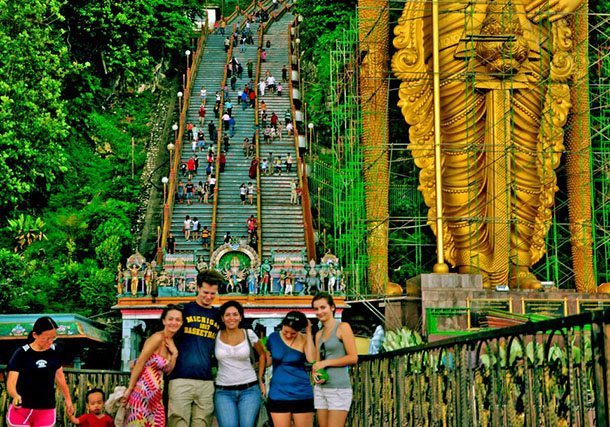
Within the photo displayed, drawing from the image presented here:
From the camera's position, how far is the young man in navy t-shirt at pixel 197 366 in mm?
7387

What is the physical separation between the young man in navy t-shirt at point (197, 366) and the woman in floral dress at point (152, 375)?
0.08m

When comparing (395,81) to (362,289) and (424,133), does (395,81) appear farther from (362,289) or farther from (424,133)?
A: (362,289)

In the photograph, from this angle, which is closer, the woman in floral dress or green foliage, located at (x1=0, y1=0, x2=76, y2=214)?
the woman in floral dress

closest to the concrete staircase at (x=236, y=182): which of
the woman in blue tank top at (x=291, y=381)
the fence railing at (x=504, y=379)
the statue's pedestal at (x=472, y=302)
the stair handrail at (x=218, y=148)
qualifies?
the stair handrail at (x=218, y=148)

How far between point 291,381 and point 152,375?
0.94 meters

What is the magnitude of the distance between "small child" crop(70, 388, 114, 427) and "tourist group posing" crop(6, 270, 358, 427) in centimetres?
61

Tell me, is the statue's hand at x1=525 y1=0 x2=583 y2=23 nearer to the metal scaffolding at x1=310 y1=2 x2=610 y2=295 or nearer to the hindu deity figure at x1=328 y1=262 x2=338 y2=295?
the metal scaffolding at x1=310 y1=2 x2=610 y2=295

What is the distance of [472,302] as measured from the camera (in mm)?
18500

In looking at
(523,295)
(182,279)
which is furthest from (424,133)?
(182,279)

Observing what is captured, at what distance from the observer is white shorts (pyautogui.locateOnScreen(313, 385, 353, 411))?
297 inches

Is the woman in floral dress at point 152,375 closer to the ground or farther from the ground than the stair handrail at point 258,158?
closer to the ground

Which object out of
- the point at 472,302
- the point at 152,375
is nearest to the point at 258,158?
the point at 472,302

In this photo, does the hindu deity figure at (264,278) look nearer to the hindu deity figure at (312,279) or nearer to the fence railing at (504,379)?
the hindu deity figure at (312,279)

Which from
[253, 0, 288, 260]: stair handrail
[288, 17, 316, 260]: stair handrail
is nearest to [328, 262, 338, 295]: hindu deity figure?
[288, 17, 316, 260]: stair handrail
